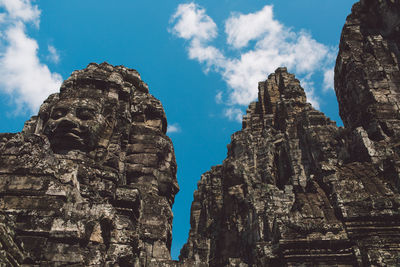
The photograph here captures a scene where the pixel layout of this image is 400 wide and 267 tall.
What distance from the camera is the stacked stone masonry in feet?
18.6

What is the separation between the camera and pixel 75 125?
9.65 meters

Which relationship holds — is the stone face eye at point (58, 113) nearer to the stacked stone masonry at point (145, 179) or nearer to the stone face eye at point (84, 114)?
the stacked stone masonry at point (145, 179)

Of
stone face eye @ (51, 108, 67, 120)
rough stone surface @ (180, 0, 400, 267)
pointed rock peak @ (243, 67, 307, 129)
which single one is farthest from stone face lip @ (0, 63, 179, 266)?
pointed rock peak @ (243, 67, 307, 129)

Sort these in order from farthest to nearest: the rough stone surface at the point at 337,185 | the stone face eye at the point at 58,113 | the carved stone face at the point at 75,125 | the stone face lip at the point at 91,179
A: the stone face eye at the point at 58,113
the carved stone face at the point at 75,125
the rough stone surface at the point at 337,185
the stone face lip at the point at 91,179

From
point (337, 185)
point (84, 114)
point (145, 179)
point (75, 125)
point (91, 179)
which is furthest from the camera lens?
point (145, 179)

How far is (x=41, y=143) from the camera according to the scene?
258 inches

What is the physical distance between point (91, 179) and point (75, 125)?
5.35ft

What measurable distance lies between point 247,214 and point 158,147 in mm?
21951

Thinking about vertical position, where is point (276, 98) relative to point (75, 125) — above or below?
above

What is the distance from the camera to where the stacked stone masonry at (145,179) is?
568 cm

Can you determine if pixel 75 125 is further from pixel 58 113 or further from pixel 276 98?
pixel 276 98

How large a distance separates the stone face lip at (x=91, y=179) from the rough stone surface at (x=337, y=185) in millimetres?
2839

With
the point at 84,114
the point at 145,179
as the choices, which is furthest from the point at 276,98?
the point at 84,114

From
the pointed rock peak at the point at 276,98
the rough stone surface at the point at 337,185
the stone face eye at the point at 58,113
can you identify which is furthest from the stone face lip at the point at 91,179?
the pointed rock peak at the point at 276,98
